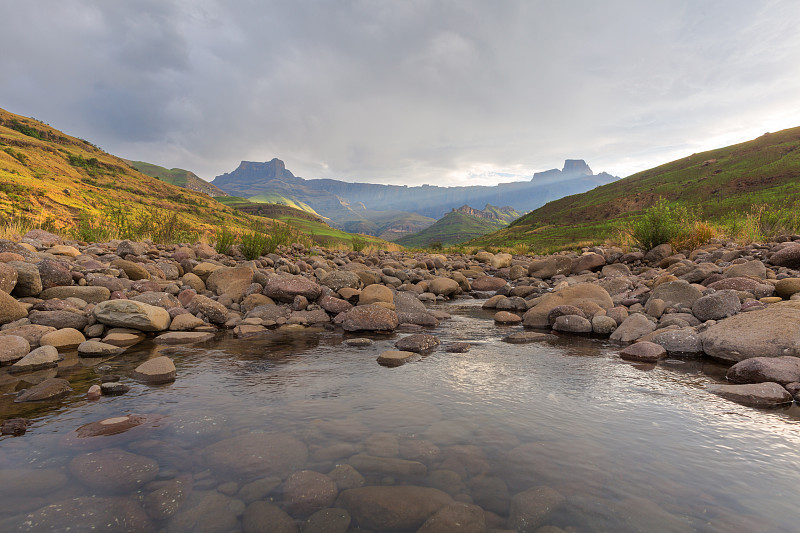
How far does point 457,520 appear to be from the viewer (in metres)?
3.03

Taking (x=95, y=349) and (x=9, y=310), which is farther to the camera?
(x=9, y=310)

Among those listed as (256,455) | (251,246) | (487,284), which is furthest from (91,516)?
(487,284)

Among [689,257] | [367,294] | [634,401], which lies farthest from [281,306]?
[689,257]

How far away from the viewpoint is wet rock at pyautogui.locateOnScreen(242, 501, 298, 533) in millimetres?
2936

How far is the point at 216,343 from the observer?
28.8 feet

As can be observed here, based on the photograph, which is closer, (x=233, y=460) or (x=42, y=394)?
(x=233, y=460)

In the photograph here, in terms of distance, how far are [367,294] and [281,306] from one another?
2.86 metres

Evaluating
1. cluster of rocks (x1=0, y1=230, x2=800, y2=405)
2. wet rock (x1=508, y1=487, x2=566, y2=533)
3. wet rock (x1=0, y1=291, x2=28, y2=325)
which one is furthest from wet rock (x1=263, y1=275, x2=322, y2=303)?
wet rock (x1=508, y1=487, x2=566, y2=533)

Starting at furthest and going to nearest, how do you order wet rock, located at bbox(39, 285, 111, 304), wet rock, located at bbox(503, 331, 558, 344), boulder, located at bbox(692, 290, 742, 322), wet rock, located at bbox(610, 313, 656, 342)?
wet rock, located at bbox(503, 331, 558, 344), wet rock, located at bbox(39, 285, 111, 304), wet rock, located at bbox(610, 313, 656, 342), boulder, located at bbox(692, 290, 742, 322)

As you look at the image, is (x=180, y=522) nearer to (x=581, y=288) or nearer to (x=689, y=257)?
(x=581, y=288)

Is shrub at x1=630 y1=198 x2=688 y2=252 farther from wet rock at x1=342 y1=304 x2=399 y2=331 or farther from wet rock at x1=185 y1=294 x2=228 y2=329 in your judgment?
wet rock at x1=185 y1=294 x2=228 y2=329

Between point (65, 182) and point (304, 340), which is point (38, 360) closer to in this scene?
point (304, 340)

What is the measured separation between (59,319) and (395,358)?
→ 7673mm

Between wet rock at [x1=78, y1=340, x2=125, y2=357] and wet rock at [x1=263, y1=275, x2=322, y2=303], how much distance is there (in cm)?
492
